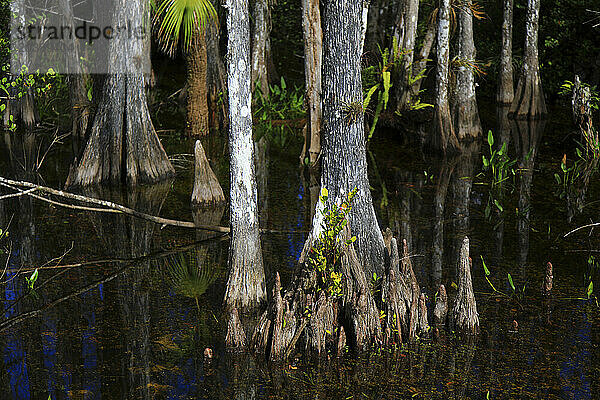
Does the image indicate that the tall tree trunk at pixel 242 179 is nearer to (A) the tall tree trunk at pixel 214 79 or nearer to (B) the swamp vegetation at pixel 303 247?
(B) the swamp vegetation at pixel 303 247

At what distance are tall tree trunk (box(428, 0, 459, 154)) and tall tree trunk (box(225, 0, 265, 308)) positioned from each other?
6.90 m

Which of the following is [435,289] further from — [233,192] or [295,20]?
[295,20]

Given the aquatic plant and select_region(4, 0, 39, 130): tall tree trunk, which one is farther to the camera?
select_region(4, 0, 39, 130): tall tree trunk

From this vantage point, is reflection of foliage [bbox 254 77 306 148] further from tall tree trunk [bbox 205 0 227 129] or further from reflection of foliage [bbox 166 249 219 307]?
reflection of foliage [bbox 166 249 219 307]

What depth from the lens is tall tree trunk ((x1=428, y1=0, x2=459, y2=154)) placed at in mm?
12398

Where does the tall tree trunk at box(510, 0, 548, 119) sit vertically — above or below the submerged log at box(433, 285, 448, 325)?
above

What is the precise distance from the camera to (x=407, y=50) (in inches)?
539

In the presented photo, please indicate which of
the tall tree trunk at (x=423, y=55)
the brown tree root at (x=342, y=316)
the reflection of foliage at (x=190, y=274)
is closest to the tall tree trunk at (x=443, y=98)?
the tall tree trunk at (x=423, y=55)

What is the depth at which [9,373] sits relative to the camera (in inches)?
212

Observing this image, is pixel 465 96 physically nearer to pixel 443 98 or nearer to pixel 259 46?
pixel 443 98

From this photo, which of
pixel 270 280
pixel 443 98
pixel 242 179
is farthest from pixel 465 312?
pixel 443 98

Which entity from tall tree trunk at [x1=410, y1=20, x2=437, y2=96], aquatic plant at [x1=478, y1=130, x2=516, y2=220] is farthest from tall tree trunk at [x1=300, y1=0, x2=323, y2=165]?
tall tree trunk at [x1=410, y1=20, x2=437, y2=96]

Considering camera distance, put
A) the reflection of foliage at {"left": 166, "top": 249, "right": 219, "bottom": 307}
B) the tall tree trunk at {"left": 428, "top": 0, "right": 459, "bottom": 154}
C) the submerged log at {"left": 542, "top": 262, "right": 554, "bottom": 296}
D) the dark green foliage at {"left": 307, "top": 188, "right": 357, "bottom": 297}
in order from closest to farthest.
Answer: the dark green foliage at {"left": 307, "top": 188, "right": 357, "bottom": 297}
the submerged log at {"left": 542, "top": 262, "right": 554, "bottom": 296}
the reflection of foliage at {"left": 166, "top": 249, "right": 219, "bottom": 307}
the tall tree trunk at {"left": 428, "top": 0, "right": 459, "bottom": 154}

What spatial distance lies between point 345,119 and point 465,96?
24.1 ft
